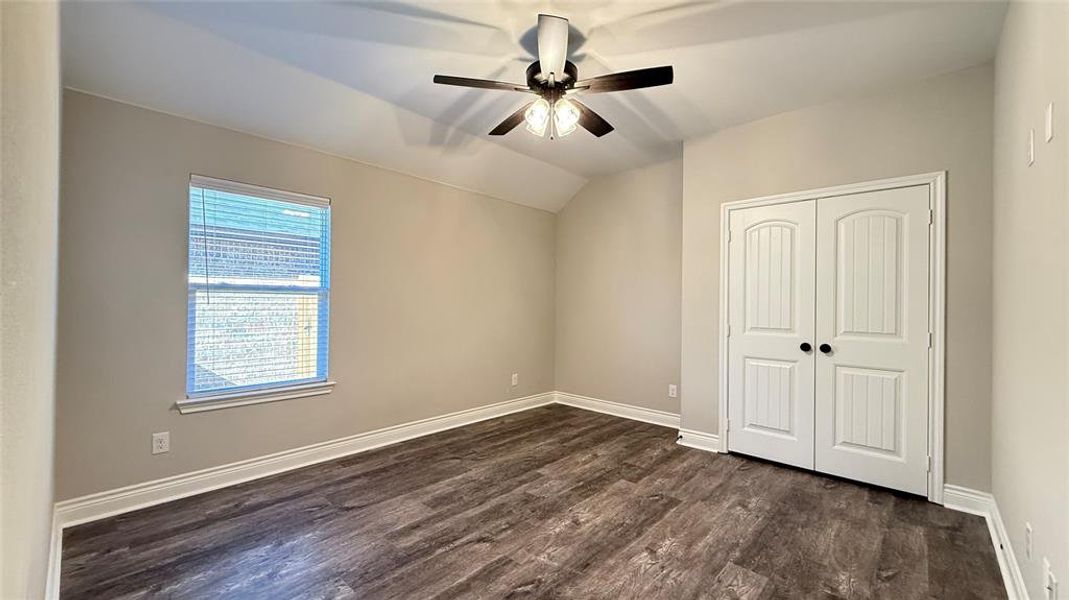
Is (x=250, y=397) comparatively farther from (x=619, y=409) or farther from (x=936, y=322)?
A: (x=936, y=322)

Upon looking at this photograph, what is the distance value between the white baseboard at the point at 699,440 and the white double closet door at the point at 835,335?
13 cm

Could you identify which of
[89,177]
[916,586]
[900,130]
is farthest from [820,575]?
[89,177]

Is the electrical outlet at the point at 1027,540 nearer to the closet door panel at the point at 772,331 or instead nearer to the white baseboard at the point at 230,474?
the closet door panel at the point at 772,331

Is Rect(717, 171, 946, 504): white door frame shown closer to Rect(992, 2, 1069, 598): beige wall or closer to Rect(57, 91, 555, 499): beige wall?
Rect(992, 2, 1069, 598): beige wall

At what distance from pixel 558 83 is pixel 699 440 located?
312 cm

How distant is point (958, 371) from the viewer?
9.18 ft

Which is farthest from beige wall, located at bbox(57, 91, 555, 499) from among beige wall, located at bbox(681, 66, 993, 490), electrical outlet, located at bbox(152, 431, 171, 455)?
beige wall, located at bbox(681, 66, 993, 490)

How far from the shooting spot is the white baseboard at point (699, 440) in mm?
Answer: 3807

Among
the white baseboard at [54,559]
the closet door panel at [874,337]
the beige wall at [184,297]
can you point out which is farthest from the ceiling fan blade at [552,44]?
the white baseboard at [54,559]

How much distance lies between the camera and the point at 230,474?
3037 mm

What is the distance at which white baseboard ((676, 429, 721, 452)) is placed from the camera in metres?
3.81

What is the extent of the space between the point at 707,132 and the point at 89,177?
4283 millimetres

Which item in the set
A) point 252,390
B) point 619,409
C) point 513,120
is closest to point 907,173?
point 513,120

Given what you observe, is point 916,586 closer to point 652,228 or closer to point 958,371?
point 958,371
